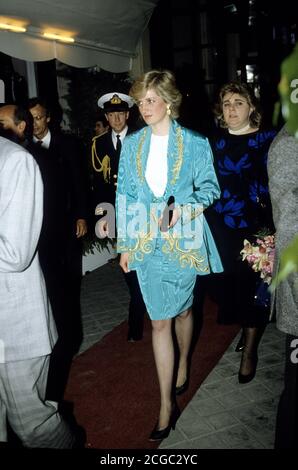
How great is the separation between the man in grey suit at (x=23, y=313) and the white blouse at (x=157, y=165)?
1048 millimetres

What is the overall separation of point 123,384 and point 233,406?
87cm

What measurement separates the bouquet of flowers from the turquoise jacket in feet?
1.07

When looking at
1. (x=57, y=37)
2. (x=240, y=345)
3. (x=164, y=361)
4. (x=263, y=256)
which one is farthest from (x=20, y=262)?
(x=57, y=37)

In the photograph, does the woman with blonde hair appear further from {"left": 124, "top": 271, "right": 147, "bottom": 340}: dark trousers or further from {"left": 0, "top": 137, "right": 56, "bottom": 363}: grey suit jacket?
{"left": 124, "top": 271, "right": 147, "bottom": 340}: dark trousers

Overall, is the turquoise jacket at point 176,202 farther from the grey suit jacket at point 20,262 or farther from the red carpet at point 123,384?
the red carpet at point 123,384

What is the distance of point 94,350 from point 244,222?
6.05 feet

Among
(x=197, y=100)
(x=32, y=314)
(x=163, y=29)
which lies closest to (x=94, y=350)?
(x=32, y=314)

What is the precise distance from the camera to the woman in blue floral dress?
11.1 ft

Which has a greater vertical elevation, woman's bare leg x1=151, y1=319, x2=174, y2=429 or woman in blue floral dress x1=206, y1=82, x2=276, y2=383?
woman in blue floral dress x1=206, y1=82, x2=276, y2=383

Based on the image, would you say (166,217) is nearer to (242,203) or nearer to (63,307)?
(242,203)

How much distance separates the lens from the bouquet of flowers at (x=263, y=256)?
311cm

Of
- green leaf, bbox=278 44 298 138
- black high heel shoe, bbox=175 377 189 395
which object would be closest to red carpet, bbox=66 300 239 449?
black high heel shoe, bbox=175 377 189 395

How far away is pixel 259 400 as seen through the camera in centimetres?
321
